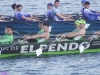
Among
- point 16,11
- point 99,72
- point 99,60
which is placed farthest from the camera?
point 16,11

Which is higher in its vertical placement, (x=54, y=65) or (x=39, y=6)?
(x=54, y=65)

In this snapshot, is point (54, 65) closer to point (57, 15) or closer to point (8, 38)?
point (8, 38)

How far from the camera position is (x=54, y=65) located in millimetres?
27484

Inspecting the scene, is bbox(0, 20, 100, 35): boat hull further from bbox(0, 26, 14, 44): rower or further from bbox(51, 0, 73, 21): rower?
bbox(0, 26, 14, 44): rower

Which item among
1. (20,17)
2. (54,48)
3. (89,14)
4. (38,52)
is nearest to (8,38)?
(38,52)

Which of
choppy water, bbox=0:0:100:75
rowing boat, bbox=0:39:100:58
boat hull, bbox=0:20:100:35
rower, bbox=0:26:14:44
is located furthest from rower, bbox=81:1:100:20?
rower, bbox=0:26:14:44

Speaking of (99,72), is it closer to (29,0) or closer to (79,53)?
(79,53)

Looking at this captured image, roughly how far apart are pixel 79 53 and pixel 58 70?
303 cm

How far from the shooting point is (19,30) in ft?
112

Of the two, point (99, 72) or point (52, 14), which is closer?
point (99, 72)

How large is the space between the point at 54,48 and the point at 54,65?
190cm

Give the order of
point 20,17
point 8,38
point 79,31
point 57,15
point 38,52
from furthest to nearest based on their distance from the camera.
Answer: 1. point 57,15
2. point 20,17
3. point 79,31
4. point 8,38
5. point 38,52

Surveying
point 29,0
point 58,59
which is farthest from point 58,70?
point 29,0

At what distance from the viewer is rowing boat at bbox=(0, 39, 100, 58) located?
28.5 metres
